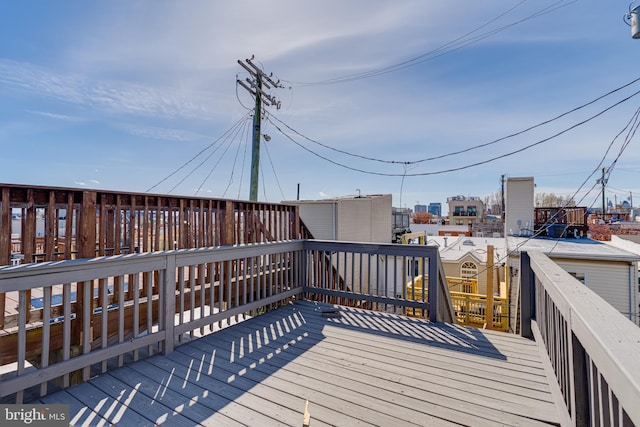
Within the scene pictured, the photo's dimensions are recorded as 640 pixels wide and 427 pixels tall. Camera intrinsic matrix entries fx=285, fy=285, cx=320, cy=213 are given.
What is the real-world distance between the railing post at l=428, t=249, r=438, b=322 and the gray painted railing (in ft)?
3.83

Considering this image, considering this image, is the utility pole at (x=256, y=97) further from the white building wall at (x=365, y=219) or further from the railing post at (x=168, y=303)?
the railing post at (x=168, y=303)

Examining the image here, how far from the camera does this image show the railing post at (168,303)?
9.22 ft

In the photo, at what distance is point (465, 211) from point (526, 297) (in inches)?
1679

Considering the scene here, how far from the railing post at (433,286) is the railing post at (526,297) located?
0.89 m

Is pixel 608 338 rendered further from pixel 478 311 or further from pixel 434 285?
pixel 478 311

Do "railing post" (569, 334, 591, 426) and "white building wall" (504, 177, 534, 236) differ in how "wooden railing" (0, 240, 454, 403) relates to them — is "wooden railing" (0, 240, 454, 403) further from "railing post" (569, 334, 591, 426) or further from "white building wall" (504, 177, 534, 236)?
"white building wall" (504, 177, 534, 236)

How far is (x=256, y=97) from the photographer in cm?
841

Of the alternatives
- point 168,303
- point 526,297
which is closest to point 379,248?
point 526,297

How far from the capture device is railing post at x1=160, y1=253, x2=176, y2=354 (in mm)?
2811

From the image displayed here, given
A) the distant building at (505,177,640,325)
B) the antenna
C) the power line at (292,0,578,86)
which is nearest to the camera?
the antenna

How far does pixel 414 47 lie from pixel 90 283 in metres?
9.09

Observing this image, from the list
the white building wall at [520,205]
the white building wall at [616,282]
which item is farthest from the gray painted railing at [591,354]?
the white building wall at [520,205]

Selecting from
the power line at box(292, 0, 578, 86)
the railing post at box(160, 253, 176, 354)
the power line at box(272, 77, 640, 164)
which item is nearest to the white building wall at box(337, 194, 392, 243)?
the power line at box(272, 77, 640, 164)

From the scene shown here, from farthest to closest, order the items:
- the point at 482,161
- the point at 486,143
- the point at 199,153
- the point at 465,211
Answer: the point at 465,211 → the point at 199,153 → the point at 482,161 → the point at 486,143
